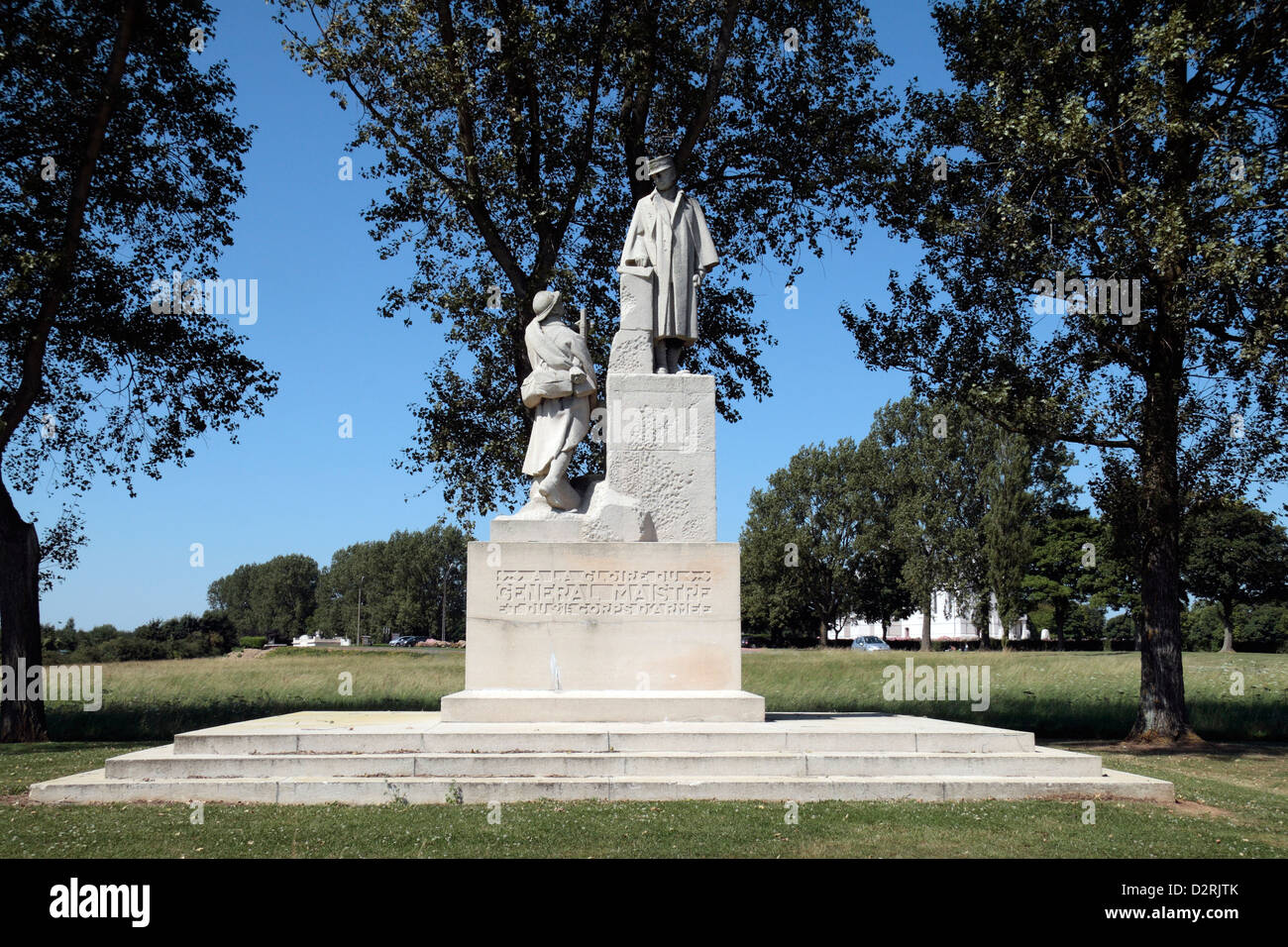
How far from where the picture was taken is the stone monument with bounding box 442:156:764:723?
41.1ft

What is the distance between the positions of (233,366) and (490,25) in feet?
27.3

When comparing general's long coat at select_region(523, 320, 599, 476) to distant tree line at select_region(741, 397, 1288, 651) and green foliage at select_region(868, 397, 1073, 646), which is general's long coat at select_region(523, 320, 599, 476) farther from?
green foliage at select_region(868, 397, 1073, 646)

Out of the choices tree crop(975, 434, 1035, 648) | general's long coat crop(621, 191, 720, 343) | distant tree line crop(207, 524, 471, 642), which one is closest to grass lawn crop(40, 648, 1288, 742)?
general's long coat crop(621, 191, 720, 343)

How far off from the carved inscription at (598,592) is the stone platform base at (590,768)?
1.67 m

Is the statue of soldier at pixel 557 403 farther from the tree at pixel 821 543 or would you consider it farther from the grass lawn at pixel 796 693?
the tree at pixel 821 543

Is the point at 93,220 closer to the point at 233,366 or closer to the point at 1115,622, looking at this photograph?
the point at 233,366

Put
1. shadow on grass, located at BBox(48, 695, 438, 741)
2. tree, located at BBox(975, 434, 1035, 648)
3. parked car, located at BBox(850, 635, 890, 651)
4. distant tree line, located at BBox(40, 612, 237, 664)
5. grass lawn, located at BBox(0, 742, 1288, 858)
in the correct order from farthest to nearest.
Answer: parked car, located at BBox(850, 635, 890, 651) → tree, located at BBox(975, 434, 1035, 648) → distant tree line, located at BBox(40, 612, 237, 664) → shadow on grass, located at BBox(48, 695, 438, 741) → grass lawn, located at BBox(0, 742, 1288, 858)

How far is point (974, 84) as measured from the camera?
21438 mm

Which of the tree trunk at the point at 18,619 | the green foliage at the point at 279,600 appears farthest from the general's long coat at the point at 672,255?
the green foliage at the point at 279,600

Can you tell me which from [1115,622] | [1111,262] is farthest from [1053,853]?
[1115,622]

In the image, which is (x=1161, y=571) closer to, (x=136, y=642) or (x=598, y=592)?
(x=598, y=592)

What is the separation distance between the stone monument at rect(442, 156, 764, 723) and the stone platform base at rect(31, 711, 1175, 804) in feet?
3.45

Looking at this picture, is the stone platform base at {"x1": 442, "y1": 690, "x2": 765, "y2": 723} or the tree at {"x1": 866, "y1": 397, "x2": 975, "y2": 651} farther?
the tree at {"x1": 866, "y1": 397, "x2": 975, "y2": 651}
